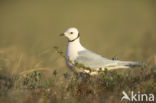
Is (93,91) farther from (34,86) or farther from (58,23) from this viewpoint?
(58,23)

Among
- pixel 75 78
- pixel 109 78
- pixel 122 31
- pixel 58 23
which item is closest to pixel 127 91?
pixel 109 78

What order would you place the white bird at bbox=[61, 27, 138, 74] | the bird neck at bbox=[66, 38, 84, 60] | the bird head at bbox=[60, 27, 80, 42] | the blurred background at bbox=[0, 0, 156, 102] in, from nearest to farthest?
the white bird at bbox=[61, 27, 138, 74] < the bird neck at bbox=[66, 38, 84, 60] < the bird head at bbox=[60, 27, 80, 42] < the blurred background at bbox=[0, 0, 156, 102]

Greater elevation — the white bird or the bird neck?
the bird neck

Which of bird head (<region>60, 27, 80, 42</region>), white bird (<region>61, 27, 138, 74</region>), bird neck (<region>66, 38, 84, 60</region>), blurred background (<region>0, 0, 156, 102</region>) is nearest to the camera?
white bird (<region>61, 27, 138, 74</region>)

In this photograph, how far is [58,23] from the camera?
27844mm

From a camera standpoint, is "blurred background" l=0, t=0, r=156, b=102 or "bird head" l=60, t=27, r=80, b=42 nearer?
"bird head" l=60, t=27, r=80, b=42

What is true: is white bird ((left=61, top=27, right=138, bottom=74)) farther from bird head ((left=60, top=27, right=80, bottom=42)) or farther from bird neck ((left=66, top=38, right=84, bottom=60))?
bird head ((left=60, top=27, right=80, bottom=42))

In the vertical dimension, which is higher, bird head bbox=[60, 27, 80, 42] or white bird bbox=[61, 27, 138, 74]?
bird head bbox=[60, 27, 80, 42]

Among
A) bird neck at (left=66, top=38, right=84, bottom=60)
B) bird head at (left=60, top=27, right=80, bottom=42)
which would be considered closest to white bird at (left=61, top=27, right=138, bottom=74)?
bird neck at (left=66, top=38, right=84, bottom=60)

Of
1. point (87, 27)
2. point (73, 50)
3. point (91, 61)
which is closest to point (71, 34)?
point (73, 50)

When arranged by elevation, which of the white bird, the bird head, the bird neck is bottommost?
the white bird

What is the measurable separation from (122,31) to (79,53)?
16584 millimetres

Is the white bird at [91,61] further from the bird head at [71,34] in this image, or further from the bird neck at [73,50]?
the bird head at [71,34]

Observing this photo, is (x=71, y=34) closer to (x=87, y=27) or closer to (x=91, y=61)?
(x=91, y=61)
